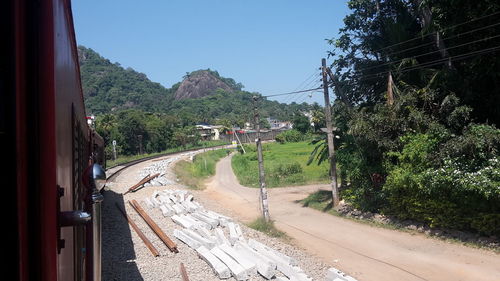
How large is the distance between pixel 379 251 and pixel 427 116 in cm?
522

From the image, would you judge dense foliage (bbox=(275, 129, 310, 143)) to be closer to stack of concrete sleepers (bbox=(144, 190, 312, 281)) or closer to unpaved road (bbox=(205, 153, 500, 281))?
unpaved road (bbox=(205, 153, 500, 281))

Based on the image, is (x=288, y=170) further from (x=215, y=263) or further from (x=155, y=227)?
(x=215, y=263)

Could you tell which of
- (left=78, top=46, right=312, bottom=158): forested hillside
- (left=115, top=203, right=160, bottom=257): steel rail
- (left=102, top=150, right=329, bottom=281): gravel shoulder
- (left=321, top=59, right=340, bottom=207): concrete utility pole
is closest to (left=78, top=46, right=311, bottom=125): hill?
(left=78, top=46, right=312, bottom=158): forested hillside

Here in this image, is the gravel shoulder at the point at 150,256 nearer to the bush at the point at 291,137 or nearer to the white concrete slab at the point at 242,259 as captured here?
the white concrete slab at the point at 242,259

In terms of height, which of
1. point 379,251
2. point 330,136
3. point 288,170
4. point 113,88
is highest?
point 113,88

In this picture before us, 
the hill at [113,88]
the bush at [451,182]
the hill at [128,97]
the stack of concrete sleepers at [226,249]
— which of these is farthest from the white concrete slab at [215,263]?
the hill at [113,88]

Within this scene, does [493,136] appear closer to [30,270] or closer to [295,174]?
[30,270]

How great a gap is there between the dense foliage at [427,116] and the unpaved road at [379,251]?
116cm

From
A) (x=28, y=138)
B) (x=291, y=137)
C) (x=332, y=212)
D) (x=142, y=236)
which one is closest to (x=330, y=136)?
(x=332, y=212)

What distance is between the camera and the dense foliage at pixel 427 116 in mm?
12070

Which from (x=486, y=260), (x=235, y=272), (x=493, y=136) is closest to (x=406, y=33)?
(x=493, y=136)

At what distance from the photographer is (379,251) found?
1267 centimetres

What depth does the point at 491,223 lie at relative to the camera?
38.5 ft

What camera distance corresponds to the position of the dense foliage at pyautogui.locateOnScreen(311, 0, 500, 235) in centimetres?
1207
